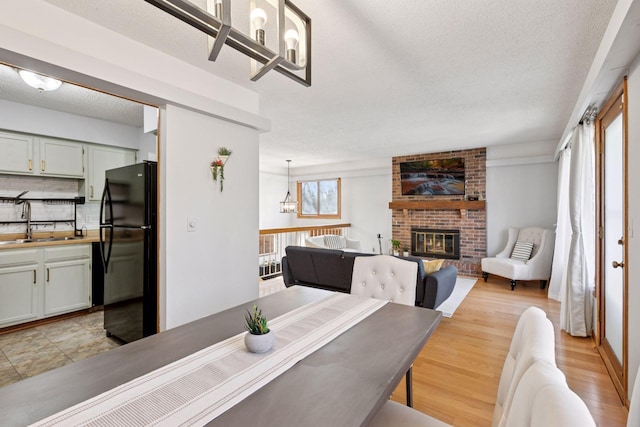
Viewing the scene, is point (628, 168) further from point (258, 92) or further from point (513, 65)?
point (258, 92)

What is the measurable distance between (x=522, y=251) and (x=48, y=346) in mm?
6464

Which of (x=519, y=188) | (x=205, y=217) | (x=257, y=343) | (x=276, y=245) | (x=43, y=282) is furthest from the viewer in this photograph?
(x=276, y=245)

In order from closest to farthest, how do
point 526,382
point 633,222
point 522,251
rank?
point 526,382 < point 633,222 < point 522,251

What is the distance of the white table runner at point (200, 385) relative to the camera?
0.79 m

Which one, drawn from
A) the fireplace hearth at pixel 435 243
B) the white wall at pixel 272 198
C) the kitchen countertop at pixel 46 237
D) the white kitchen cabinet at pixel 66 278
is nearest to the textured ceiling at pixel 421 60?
the fireplace hearth at pixel 435 243

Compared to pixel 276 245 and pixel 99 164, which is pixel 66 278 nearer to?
pixel 99 164

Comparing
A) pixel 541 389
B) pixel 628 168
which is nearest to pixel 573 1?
pixel 628 168

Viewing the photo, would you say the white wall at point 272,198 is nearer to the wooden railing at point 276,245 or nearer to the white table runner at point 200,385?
the wooden railing at point 276,245

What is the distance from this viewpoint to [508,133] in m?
4.87

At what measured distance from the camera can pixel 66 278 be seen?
3533mm

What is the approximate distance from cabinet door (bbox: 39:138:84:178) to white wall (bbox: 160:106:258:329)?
7.62 ft

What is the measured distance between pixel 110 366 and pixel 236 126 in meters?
2.33

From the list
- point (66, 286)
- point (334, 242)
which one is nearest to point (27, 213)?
point (66, 286)

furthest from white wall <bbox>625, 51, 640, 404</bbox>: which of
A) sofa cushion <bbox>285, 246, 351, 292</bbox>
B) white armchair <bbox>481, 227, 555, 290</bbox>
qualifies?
white armchair <bbox>481, 227, 555, 290</bbox>
